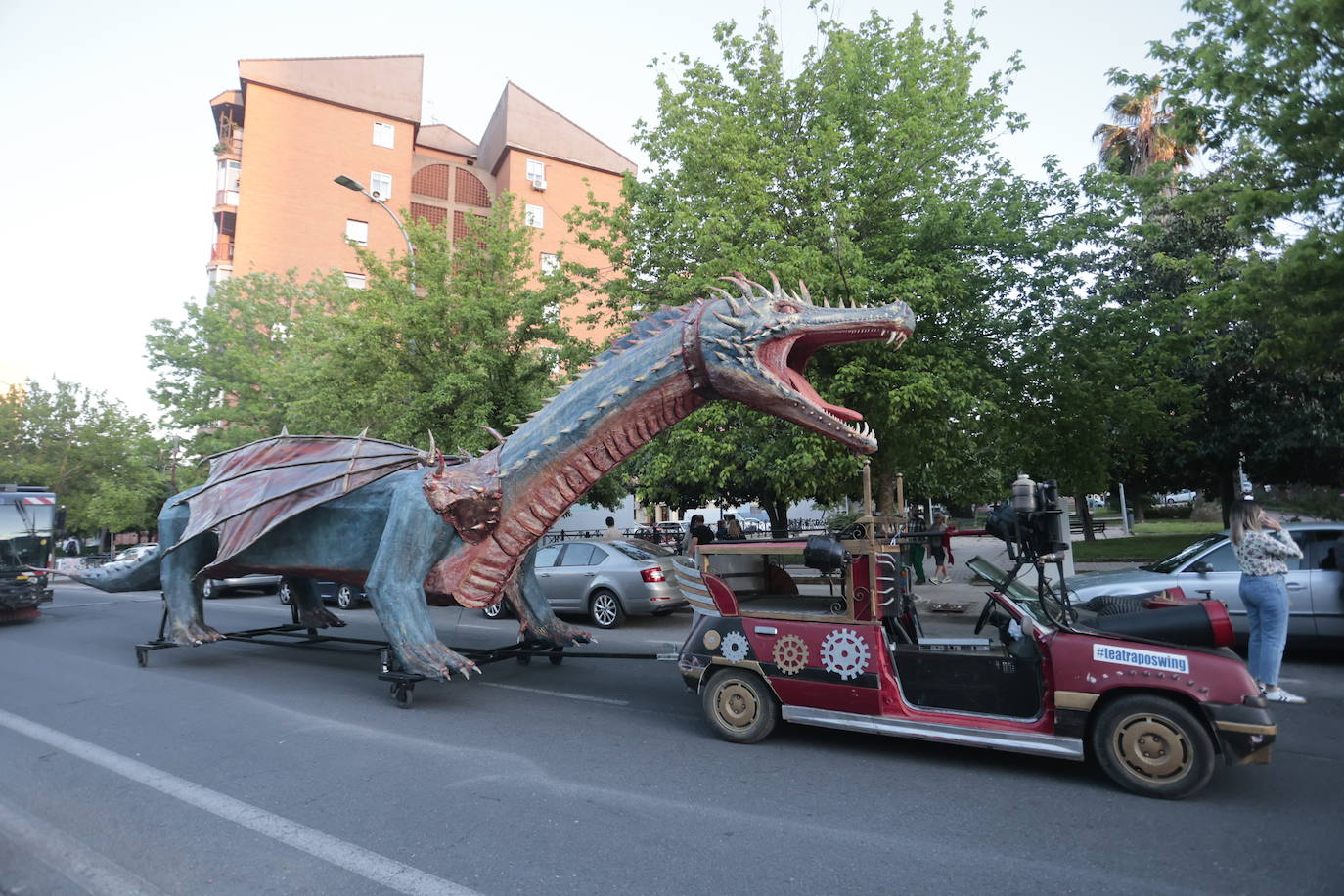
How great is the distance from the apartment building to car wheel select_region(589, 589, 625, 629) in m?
23.6

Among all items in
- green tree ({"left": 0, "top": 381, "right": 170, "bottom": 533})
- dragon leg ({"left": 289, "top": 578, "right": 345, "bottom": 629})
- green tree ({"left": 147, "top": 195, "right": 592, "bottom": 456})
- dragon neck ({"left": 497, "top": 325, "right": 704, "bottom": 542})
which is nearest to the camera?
dragon neck ({"left": 497, "top": 325, "right": 704, "bottom": 542})

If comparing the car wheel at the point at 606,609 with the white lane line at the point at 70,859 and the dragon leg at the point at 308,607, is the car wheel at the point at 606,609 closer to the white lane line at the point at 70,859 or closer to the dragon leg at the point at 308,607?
the dragon leg at the point at 308,607

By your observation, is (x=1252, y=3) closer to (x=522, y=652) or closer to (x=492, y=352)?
(x=522, y=652)

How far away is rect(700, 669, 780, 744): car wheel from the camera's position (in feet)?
17.1

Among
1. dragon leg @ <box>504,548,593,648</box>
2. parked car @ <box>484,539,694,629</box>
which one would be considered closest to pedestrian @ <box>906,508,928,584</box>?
dragon leg @ <box>504,548,593,648</box>

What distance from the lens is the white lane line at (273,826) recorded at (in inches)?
129

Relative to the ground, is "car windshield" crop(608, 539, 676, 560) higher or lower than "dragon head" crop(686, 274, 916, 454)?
lower

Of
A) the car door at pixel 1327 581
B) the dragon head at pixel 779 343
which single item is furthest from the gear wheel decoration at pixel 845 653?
the car door at pixel 1327 581

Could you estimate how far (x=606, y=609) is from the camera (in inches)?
458

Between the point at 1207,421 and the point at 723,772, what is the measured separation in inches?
721

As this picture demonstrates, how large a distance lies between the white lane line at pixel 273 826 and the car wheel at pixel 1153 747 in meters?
3.51

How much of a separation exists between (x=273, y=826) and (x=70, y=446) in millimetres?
37303

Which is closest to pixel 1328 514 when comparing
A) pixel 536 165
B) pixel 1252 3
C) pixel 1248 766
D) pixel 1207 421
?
pixel 1207 421

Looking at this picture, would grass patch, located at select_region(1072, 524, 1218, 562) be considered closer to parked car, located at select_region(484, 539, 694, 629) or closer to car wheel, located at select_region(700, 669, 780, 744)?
parked car, located at select_region(484, 539, 694, 629)
